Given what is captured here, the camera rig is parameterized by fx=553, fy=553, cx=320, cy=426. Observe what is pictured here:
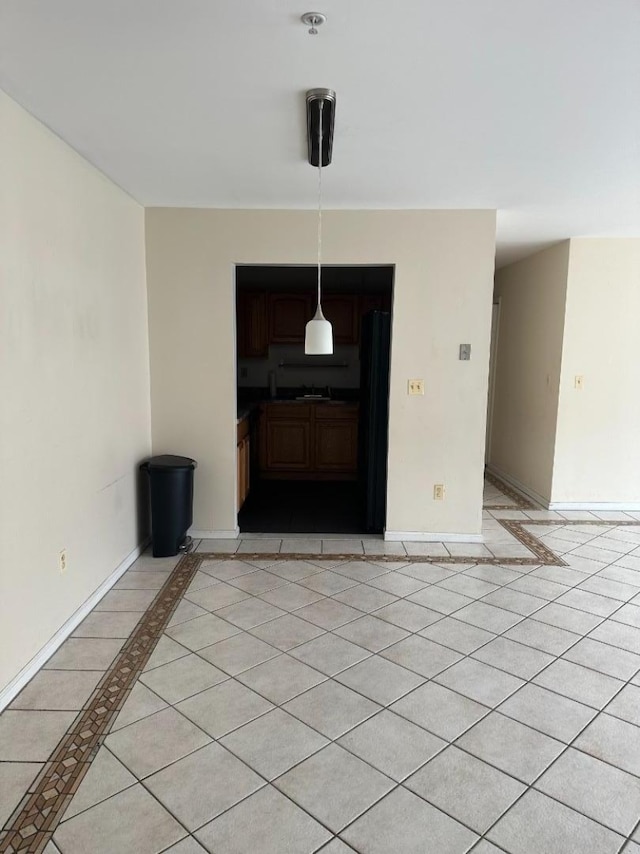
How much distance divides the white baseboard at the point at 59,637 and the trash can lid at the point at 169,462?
61cm

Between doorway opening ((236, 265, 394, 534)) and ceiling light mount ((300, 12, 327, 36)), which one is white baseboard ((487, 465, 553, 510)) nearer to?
doorway opening ((236, 265, 394, 534))

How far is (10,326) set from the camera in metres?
2.21

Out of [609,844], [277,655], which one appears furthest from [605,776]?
[277,655]

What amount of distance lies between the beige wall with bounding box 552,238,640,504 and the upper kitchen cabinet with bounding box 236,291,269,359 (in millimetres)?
3191

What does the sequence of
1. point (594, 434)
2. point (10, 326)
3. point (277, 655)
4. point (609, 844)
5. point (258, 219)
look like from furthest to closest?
point (594, 434)
point (258, 219)
point (277, 655)
point (10, 326)
point (609, 844)

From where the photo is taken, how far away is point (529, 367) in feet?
18.4

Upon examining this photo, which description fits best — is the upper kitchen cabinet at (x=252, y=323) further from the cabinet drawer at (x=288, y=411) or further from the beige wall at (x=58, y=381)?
the beige wall at (x=58, y=381)

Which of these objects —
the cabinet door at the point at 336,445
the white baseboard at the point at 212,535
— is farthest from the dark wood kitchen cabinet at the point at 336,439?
the white baseboard at the point at 212,535

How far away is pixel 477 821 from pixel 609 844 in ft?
1.23

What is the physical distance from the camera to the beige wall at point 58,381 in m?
2.23

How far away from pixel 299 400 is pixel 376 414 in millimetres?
1983

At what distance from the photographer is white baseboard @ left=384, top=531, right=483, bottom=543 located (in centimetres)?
419

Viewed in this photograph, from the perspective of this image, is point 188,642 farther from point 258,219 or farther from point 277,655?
point 258,219

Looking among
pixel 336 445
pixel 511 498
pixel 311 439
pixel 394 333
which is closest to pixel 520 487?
pixel 511 498
